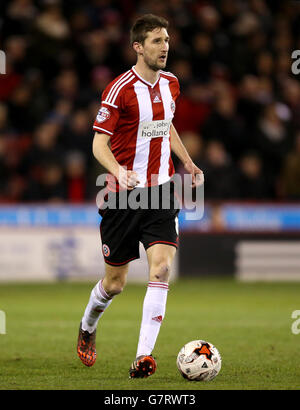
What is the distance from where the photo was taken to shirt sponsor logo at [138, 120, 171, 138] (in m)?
6.31

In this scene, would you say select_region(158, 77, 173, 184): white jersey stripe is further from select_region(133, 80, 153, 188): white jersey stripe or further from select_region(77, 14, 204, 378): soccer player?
select_region(133, 80, 153, 188): white jersey stripe

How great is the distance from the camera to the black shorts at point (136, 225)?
6.19 m

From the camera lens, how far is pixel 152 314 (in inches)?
234

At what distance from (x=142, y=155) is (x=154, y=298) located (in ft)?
3.41

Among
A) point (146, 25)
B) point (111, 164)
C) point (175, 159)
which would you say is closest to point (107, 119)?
point (111, 164)

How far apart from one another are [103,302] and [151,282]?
0.72 m

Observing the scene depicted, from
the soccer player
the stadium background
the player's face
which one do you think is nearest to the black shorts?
the soccer player

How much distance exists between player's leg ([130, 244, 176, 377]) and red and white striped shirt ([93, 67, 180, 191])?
21.1 inches

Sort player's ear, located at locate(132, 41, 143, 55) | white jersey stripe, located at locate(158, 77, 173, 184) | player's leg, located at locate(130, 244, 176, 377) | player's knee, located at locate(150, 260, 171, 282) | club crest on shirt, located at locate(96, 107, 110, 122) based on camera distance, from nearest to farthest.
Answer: player's leg, located at locate(130, 244, 176, 377) < player's knee, located at locate(150, 260, 171, 282) < club crest on shirt, located at locate(96, 107, 110, 122) < player's ear, located at locate(132, 41, 143, 55) < white jersey stripe, located at locate(158, 77, 173, 184)

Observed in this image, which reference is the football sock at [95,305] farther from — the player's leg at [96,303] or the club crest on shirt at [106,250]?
the club crest on shirt at [106,250]

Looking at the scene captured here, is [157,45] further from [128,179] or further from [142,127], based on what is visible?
[128,179]
